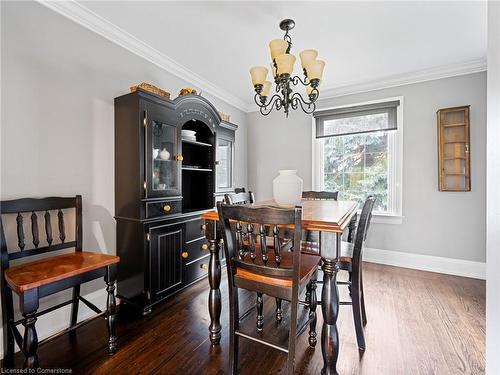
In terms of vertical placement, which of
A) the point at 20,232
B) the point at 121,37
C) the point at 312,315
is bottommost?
the point at 312,315

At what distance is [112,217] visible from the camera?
2.24 m

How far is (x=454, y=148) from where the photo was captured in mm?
2975

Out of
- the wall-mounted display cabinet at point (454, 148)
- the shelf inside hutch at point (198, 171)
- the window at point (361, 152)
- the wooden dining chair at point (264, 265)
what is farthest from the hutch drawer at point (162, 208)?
the wall-mounted display cabinet at point (454, 148)

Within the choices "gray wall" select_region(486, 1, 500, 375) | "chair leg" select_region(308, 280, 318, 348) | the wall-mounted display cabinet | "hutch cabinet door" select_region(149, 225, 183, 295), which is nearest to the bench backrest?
"hutch cabinet door" select_region(149, 225, 183, 295)

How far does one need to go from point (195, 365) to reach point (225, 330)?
1.26 ft

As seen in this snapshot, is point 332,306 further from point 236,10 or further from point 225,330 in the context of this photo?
point 236,10

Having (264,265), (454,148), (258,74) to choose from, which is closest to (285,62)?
(258,74)

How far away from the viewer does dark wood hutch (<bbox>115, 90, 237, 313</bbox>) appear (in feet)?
6.77

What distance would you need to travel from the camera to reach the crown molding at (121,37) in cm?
188

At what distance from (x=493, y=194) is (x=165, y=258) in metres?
2.23

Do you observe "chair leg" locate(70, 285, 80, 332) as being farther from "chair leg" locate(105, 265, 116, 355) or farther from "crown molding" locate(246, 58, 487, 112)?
"crown molding" locate(246, 58, 487, 112)

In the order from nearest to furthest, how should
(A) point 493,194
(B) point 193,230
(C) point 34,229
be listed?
(A) point 493,194 < (C) point 34,229 < (B) point 193,230

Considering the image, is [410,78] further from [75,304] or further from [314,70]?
[75,304]

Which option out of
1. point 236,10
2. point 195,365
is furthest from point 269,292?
point 236,10
